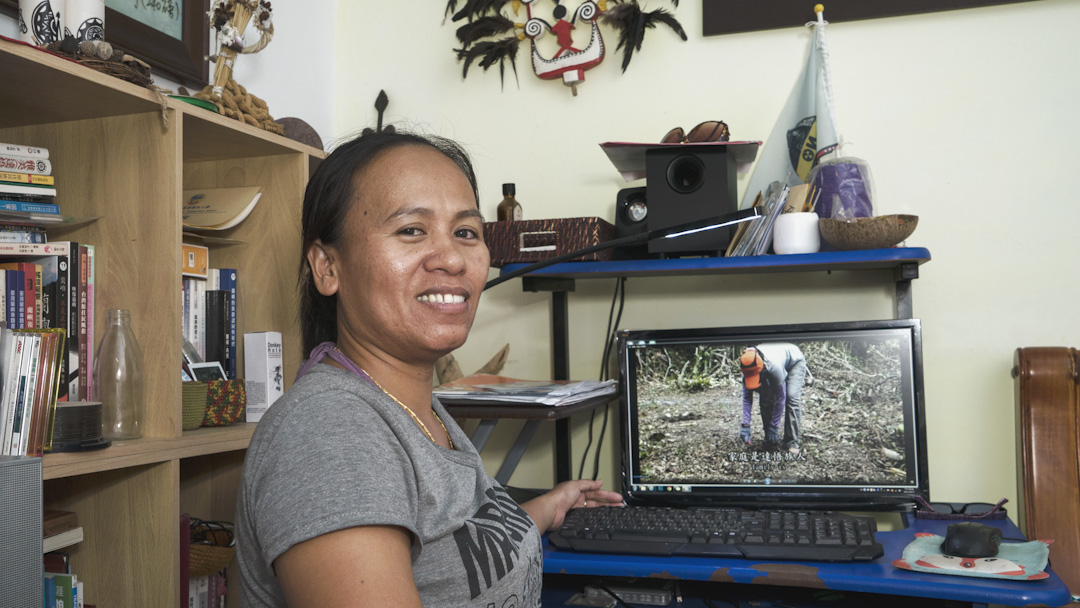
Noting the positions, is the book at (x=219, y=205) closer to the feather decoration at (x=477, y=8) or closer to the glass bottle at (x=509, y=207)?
the glass bottle at (x=509, y=207)

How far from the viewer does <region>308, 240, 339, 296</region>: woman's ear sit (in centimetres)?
101

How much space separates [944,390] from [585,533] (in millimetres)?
937

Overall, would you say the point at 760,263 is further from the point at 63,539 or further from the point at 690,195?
the point at 63,539

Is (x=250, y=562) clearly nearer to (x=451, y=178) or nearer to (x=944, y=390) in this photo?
(x=451, y=178)

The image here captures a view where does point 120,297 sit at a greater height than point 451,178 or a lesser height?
lesser

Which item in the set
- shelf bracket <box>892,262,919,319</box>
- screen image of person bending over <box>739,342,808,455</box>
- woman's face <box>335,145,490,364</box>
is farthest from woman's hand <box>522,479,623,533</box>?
shelf bracket <box>892,262,919,319</box>

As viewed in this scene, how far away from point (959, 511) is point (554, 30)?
1418 millimetres

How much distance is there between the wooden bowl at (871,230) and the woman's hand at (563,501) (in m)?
0.65

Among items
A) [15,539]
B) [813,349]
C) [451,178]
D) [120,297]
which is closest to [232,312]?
[120,297]

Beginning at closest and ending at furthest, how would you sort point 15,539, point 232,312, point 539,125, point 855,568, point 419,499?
point 419,499, point 15,539, point 855,568, point 232,312, point 539,125

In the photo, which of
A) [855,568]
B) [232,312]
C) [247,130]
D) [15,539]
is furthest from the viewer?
[232,312]

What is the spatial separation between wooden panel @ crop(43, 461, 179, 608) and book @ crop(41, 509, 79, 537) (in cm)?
4

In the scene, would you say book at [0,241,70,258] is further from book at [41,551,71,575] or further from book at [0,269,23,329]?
book at [41,551,71,575]

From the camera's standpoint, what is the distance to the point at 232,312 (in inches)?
68.2
